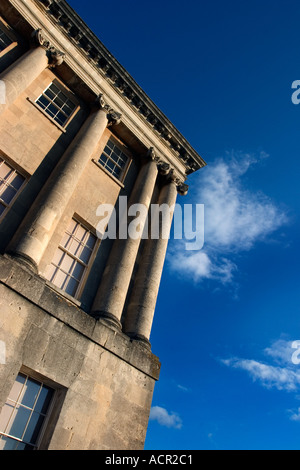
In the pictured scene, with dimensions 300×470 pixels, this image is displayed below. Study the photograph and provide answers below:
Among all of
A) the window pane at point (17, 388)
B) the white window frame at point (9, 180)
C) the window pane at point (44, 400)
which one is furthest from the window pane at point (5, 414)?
the white window frame at point (9, 180)

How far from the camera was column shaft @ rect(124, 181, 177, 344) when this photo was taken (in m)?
11.9

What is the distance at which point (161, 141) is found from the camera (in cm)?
1783

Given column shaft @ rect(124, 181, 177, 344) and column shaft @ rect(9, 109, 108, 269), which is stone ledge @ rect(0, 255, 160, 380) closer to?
column shaft @ rect(9, 109, 108, 269)

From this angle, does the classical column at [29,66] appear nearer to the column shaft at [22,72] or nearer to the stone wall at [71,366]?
the column shaft at [22,72]

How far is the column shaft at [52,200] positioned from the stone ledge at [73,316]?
2.20ft

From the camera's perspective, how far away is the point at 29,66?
502 inches

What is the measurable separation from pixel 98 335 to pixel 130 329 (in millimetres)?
1951

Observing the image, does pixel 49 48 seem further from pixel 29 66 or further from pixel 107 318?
pixel 107 318

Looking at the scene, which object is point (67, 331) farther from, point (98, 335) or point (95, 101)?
point (95, 101)

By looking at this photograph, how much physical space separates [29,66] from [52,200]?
571 centimetres

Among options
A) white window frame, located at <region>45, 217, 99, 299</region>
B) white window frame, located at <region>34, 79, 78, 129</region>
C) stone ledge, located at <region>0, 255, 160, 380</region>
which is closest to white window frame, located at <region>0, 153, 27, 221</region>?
white window frame, located at <region>45, 217, 99, 299</region>

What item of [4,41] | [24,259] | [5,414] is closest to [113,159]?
[4,41]

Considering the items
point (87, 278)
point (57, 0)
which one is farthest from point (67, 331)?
point (57, 0)

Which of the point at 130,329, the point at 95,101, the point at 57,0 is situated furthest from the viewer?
the point at 95,101
